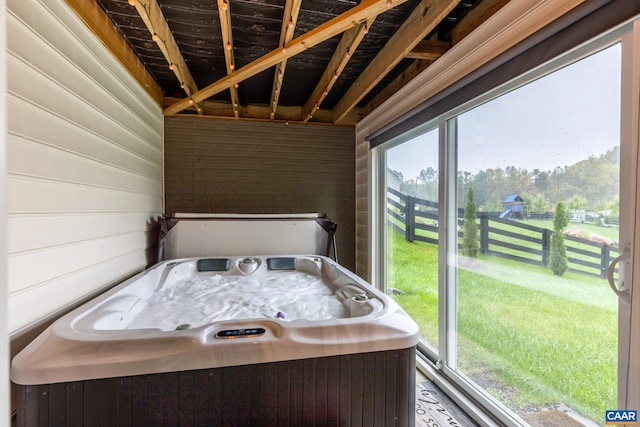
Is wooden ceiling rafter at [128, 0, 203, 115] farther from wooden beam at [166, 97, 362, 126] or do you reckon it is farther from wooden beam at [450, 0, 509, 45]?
wooden beam at [450, 0, 509, 45]

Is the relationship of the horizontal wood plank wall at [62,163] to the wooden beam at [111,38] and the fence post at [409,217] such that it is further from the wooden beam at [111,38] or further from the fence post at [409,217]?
the fence post at [409,217]

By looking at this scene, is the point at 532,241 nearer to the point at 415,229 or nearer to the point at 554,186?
the point at 554,186

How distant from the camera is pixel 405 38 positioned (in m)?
1.83

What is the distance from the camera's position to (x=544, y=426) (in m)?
1.37

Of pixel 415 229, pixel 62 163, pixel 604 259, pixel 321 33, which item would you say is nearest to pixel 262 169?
pixel 415 229

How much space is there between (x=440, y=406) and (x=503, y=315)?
0.66 m

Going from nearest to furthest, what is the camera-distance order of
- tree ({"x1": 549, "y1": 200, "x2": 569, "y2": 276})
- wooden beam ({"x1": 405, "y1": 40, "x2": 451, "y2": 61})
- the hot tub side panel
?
the hot tub side panel
tree ({"x1": 549, "y1": 200, "x2": 569, "y2": 276})
wooden beam ({"x1": 405, "y1": 40, "x2": 451, "y2": 61})

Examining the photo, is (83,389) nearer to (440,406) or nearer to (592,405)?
(440,406)

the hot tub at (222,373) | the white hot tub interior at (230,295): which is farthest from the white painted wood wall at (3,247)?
the white hot tub interior at (230,295)

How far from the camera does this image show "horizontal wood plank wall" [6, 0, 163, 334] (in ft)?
3.61

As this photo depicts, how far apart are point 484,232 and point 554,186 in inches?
19.2

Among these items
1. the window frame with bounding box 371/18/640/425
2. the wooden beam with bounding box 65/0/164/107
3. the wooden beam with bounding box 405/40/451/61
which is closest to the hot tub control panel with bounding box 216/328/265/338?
the window frame with bounding box 371/18/640/425

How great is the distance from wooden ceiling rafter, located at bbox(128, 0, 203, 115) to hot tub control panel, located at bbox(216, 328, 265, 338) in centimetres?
156

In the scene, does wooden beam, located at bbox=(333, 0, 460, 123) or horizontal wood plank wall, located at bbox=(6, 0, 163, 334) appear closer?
horizontal wood plank wall, located at bbox=(6, 0, 163, 334)
